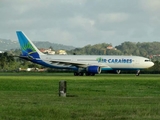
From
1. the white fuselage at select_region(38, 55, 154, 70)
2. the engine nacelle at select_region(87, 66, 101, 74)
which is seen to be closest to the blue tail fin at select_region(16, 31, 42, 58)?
the white fuselage at select_region(38, 55, 154, 70)

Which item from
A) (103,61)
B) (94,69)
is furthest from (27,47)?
(94,69)

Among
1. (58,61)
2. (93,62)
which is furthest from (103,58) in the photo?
(58,61)

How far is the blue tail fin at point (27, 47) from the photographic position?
320 ft

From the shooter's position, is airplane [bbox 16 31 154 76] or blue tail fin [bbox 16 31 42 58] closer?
airplane [bbox 16 31 154 76]

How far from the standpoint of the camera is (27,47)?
98.6m

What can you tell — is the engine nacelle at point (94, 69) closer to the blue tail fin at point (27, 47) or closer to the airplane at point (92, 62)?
the airplane at point (92, 62)

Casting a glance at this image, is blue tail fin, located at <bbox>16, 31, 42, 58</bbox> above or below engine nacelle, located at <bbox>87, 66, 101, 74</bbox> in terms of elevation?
above

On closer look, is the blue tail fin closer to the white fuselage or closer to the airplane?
the airplane

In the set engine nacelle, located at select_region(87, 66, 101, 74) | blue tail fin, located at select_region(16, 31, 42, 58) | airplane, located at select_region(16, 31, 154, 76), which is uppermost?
blue tail fin, located at select_region(16, 31, 42, 58)

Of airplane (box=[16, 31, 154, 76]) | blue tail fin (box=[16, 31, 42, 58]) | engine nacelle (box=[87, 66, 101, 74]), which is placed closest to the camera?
engine nacelle (box=[87, 66, 101, 74])

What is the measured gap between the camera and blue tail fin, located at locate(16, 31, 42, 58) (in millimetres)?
97637

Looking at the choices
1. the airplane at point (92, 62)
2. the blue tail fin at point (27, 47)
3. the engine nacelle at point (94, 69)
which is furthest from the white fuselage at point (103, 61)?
the blue tail fin at point (27, 47)

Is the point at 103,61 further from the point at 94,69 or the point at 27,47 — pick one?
the point at 27,47

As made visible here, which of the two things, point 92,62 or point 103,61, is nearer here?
point 103,61
